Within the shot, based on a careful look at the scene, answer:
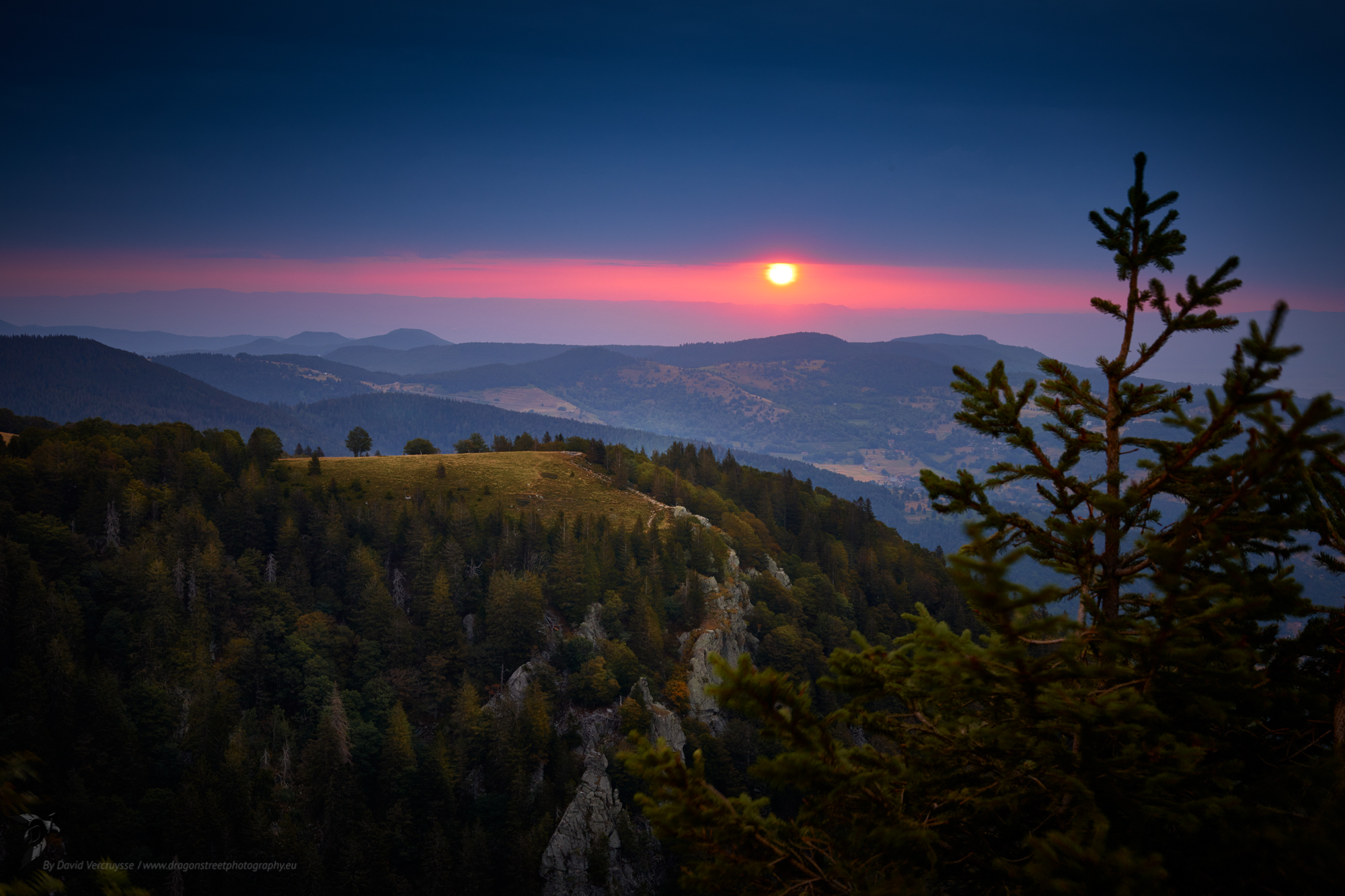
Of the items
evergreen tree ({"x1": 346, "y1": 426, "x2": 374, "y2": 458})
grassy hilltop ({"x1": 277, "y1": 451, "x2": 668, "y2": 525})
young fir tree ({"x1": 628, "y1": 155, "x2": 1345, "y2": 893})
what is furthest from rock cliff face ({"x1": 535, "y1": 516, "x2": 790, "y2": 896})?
evergreen tree ({"x1": 346, "y1": 426, "x2": 374, "y2": 458})

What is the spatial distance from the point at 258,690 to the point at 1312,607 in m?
91.4

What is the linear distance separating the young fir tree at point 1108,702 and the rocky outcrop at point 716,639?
2779 inches

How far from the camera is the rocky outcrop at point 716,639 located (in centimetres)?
8312

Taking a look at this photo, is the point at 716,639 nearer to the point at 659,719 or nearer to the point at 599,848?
the point at 659,719

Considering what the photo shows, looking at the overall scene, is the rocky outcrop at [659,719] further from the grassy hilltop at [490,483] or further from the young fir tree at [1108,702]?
the young fir tree at [1108,702]

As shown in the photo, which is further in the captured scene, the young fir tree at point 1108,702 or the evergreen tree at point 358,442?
the evergreen tree at point 358,442

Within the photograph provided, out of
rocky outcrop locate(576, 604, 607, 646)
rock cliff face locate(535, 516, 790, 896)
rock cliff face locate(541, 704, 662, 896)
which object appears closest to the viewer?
rock cliff face locate(541, 704, 662, 896)

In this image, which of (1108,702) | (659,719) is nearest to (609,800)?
(659,719)

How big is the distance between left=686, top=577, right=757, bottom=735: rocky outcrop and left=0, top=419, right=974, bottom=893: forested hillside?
1.46ft

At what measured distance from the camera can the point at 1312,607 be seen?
28.3 ft

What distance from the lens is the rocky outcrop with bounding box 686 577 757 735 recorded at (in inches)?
3273

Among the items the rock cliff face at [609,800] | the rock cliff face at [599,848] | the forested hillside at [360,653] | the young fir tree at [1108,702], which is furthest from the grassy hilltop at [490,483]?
the young fir tree at [1108,702]

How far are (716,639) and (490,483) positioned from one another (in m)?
56.1

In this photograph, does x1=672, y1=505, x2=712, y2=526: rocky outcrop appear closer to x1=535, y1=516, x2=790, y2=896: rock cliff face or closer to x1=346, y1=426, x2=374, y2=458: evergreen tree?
x1=535, y1=516, x2=790, y2=896: rock cliff face
